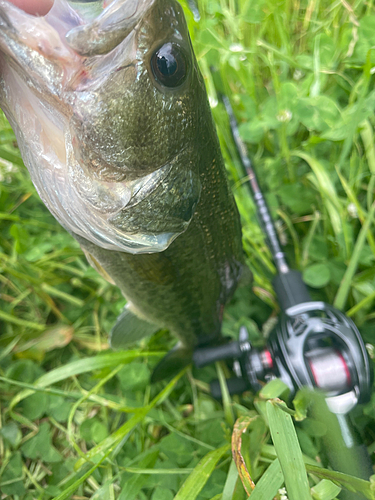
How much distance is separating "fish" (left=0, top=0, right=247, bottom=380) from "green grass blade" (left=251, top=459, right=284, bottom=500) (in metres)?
0.67

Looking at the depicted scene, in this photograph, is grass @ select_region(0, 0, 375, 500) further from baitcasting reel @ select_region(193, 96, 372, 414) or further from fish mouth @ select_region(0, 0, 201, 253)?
fish mouth @ select_region(0, 0, 201, 253)

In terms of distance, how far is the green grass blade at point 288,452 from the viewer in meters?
0.87

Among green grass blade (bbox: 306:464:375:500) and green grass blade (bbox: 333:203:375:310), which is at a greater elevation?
green grass blade (bbox: 333:203:375:310)

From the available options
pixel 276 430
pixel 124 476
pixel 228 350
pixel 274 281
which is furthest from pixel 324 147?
pixel 124 476

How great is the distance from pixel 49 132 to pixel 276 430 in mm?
946

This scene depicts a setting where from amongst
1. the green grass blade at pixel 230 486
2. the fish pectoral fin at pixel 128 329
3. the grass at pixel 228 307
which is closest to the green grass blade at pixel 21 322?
the grass at pixel 228 307

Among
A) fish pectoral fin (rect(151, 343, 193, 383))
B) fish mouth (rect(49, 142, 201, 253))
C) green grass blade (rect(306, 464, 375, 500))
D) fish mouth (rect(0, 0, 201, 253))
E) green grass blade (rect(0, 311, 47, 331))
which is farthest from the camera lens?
green grass blade (rect(0, 311, 47, 331))

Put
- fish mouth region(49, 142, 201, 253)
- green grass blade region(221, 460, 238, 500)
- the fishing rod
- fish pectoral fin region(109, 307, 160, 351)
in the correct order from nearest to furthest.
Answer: fish mouth region(49, 142, 201, 253), the fishing rod, green grass blade region(221, 460, 238, 500), fish pectoral fin region(109, 307, 160, 351)

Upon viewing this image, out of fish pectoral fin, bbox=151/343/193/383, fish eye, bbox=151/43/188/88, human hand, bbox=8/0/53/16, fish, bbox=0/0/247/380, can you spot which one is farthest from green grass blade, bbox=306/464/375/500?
human hand, bbox=8/0/53/16

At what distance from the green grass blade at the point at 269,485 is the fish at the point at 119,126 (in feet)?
2.20

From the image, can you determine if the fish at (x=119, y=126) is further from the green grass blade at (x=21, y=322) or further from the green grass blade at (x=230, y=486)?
the green grass blade at (x=21, y=322)

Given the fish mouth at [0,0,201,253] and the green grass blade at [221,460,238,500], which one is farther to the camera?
the green grass blade at [221,460,238,500]

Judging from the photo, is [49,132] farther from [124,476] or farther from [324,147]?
[324,147]

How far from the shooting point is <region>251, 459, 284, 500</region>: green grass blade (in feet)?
3.20
